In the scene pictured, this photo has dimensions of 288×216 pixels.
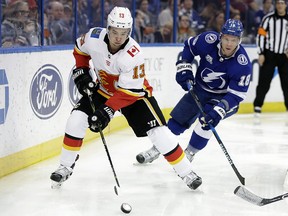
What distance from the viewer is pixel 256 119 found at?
24.1 feet

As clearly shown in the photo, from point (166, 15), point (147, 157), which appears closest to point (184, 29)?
point (166, 15)

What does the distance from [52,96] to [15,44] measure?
54 cm

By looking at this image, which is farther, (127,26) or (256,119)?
(256,119)

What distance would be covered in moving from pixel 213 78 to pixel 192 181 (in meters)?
0.77

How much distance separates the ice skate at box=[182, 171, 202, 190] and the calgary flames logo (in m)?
0.63

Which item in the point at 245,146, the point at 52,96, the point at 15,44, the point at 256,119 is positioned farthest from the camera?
the point at 256,119

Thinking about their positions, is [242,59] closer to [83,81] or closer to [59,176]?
[83,81]

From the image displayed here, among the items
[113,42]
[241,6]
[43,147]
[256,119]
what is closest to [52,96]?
[43,147]

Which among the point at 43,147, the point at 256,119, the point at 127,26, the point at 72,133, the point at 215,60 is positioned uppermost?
the point at 127,26

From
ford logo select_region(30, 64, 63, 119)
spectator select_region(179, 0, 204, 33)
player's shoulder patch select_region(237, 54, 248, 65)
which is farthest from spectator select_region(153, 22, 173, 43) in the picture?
player's shoulder patch select_region(237, 54, 248, 65)

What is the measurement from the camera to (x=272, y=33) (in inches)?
291

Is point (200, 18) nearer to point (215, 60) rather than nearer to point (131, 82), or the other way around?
point (215, 60)

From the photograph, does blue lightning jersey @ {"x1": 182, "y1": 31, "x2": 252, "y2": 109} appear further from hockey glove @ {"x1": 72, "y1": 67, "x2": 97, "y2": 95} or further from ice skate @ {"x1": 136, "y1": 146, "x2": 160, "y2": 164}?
hockey glove @ {"x1": 72, "y1": 67, "x2": 97, "y2": 95}

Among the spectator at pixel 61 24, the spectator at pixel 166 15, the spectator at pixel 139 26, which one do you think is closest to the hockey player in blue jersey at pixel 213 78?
the spectator at pixel 61 24
